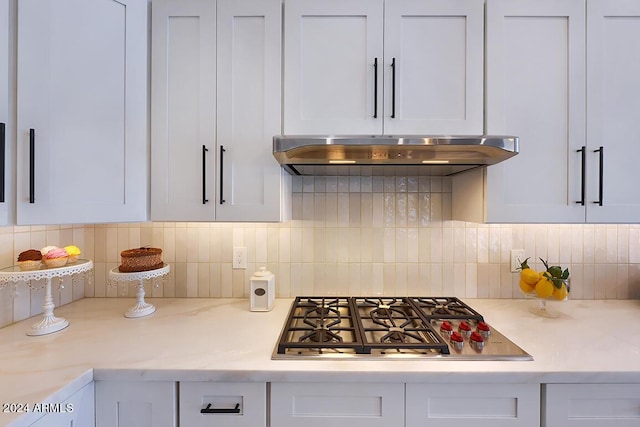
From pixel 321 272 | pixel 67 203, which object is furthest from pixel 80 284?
pixel 321 272

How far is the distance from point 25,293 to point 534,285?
2.26 m

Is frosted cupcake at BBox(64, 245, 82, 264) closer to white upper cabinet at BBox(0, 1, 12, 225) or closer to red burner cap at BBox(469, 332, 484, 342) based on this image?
white upper cabinet at BBox(0, 1, 12, 225)

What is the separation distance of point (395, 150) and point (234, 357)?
890 mm

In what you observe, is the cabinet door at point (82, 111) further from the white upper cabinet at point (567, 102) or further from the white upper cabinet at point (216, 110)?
the white upper cabinet at point (567, 102)

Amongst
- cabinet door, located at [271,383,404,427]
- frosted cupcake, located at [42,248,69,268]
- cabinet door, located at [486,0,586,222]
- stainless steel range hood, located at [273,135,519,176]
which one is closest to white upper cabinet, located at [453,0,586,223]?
cabinet door, located at [486,0,586,222]

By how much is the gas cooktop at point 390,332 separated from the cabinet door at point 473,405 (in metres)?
0.09

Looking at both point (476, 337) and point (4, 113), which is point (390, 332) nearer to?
point (476, 337)

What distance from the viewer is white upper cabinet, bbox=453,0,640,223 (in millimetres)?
1211

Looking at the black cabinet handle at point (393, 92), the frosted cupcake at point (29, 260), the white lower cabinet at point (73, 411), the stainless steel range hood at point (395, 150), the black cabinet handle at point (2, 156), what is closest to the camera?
the white lower cabinet at point (73, 411)

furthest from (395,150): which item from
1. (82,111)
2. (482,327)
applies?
(82,111)

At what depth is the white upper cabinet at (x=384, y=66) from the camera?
1211 millimetres

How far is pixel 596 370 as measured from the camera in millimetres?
893

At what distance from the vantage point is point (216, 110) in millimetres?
1229

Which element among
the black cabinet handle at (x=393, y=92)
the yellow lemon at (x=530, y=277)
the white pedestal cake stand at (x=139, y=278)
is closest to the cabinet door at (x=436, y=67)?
the black cabinet handle at (x=393, y=92)
